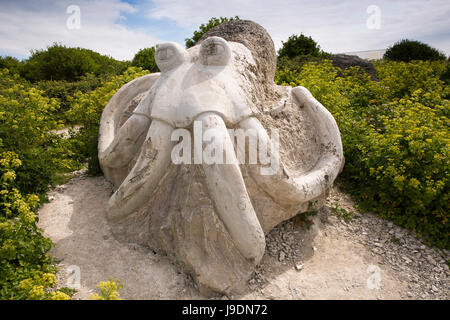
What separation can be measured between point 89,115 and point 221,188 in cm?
387

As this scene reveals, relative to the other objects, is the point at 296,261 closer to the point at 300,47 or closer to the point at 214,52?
the point at 214,52

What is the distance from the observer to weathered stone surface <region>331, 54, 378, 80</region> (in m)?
9.79

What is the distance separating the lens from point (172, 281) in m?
2.90

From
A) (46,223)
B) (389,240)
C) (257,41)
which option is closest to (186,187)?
(46,223)

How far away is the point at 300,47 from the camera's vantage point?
42.2 feet

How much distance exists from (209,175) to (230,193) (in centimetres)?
25

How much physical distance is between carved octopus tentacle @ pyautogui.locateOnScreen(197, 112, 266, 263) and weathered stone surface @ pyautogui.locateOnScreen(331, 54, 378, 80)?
847 centimetres

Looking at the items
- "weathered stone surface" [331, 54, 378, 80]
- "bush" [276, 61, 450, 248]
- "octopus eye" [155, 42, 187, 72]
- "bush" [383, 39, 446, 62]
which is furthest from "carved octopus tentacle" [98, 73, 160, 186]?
"bush" [383, 39, 446, 62]

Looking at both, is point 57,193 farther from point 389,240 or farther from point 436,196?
point 436,196

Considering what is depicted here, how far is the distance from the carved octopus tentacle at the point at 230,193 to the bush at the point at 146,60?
8392mm

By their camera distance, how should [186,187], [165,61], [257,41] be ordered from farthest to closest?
[257,41]
[165,61]
[186,187]

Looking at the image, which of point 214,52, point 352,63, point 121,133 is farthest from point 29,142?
point 352,63

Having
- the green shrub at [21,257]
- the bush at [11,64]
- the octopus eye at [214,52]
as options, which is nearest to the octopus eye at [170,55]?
the octopus eye at [214,52]

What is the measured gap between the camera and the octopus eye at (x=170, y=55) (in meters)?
3.09
